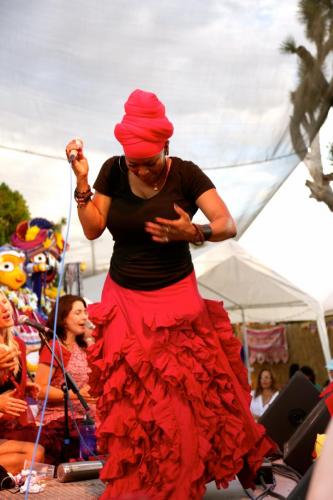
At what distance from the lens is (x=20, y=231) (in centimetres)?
800

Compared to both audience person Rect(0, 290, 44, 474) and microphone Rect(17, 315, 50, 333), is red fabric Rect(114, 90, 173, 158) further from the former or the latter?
audience person Rect(0, 290, 44, 474)

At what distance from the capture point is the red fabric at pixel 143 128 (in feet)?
9.07

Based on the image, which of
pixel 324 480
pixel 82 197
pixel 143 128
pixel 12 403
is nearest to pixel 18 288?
pixel 12 403

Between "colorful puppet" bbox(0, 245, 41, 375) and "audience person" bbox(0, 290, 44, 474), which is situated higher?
"colorful puppet" bbox(0, 245, 41, 375)

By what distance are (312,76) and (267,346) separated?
503cm

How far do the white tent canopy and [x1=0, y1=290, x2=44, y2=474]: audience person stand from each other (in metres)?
6.34

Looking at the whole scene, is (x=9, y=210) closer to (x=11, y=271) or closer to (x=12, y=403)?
(x=11, y=271)

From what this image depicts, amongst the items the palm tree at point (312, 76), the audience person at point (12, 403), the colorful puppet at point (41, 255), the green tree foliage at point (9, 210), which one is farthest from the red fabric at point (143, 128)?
the green tree foliage at point (9, 210)

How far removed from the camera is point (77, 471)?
3648 millimetres

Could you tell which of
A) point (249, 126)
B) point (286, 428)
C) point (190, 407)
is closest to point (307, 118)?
point (249, 126)

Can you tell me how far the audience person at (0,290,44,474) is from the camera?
149 inches

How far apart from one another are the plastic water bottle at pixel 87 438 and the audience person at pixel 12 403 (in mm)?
261

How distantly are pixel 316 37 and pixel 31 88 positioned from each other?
282cm

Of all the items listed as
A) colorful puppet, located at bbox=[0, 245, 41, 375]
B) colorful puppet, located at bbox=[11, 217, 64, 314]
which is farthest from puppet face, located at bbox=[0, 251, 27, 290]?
colorful puppet, located at bbox=[11, 217, 64, 314]
